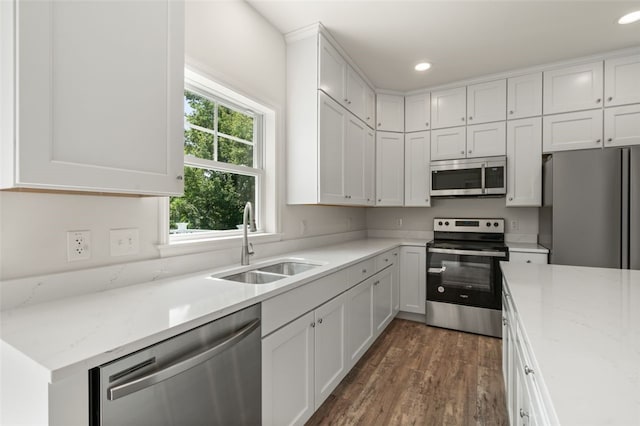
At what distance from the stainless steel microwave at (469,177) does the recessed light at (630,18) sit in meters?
1.30

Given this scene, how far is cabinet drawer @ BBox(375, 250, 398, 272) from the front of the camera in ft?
9.18

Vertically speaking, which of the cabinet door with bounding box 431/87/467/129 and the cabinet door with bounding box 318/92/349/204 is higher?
the cabinet door with bounding box 431/87/467/129

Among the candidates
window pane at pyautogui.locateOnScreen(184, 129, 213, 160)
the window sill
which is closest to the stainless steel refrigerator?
the window sill

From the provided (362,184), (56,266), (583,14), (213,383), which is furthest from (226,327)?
(583,14)

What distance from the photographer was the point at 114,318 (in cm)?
100

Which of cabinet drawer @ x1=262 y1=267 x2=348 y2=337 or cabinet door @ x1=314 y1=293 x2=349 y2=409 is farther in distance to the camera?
cabinet door @ x1=314 y1=293 x2=349 y2=409

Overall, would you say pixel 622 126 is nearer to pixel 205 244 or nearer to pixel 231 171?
pixel 231 171

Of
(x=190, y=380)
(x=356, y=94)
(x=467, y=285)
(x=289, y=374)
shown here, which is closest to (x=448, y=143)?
(x=356, y=94)

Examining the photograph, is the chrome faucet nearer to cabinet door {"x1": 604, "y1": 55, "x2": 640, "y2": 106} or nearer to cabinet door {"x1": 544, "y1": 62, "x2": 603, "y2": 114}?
cabinet door {"x1": 544, "y1": 62, "x2": 603, "y2": 114}

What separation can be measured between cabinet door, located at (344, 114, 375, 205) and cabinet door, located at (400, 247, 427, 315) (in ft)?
2.39

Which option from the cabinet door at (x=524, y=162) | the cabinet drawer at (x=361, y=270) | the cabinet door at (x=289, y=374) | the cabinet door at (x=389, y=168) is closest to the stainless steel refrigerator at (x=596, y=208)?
the cabinet door at (x=524, y=162)

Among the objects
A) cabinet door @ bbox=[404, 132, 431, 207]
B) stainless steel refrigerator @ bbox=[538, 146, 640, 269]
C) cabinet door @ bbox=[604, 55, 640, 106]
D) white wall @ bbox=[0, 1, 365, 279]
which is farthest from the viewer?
cabinet door @ bbox=[404, 132, 431, 207]

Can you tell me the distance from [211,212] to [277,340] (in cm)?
102

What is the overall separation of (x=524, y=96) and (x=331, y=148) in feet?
7.11
